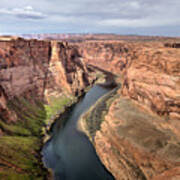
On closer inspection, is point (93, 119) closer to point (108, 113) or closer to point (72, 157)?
point (108, 113)

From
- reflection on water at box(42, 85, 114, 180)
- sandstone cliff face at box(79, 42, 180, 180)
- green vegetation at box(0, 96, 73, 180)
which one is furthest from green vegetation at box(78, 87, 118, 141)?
green vegetation at box(0, 96, 73, 180)

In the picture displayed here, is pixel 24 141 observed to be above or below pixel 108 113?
below

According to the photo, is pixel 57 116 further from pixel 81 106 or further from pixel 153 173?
pixel 153 173

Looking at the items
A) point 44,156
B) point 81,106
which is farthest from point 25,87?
point 44,156

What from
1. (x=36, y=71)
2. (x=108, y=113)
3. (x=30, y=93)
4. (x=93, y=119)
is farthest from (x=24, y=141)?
(x=36, y=71)

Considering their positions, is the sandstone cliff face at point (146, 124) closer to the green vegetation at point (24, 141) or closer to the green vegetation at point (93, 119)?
the green vegetation at point (93, 119)

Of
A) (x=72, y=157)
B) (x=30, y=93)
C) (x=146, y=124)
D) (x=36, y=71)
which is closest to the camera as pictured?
(x=72, y=157)
